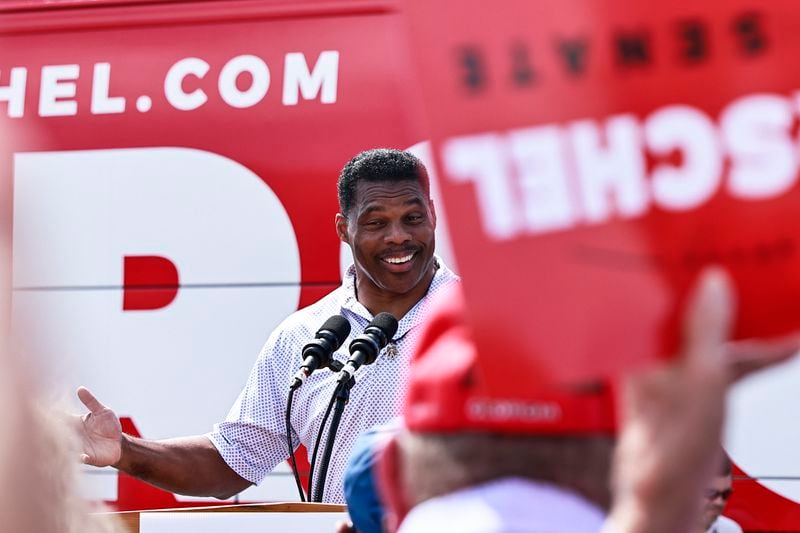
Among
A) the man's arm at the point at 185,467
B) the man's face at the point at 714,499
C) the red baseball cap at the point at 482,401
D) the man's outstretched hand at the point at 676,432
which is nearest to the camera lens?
the man's outstretched hand at the point at 676,432

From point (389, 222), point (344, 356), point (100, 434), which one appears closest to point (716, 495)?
point (344, 356)

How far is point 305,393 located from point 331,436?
0.33 m

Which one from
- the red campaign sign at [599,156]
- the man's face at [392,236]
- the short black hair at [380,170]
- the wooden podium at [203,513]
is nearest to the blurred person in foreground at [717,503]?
the wooden podium at [203,513]

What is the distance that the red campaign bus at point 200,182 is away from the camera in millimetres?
3260

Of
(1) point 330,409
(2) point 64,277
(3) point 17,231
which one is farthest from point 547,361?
(2) point 64,277

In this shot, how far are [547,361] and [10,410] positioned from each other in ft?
1.61

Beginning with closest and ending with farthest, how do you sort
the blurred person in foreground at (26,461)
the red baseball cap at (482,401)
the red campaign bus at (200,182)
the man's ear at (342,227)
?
the red baseball cap at (482,401), the blurred person in foreground at (26,461), the man's ear at (342,227), the red campaign bus at (200,182)

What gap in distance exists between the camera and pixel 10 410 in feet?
3.38

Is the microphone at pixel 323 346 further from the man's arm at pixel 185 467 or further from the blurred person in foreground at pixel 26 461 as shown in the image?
the blurred person in foreground at pixel 26 461

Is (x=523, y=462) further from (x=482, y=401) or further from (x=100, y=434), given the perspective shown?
(x=100, y=434)

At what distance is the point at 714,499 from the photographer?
2201mm

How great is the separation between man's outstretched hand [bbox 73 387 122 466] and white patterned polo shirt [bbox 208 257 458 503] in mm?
459

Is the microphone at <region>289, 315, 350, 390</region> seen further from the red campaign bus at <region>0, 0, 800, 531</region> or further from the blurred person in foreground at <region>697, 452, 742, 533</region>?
the blurred person in foreground at <region>697, 452, 742, 533</region>

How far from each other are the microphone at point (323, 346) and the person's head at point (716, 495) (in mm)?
900
